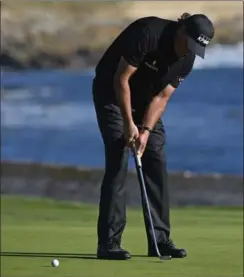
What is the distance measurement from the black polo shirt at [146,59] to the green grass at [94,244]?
0.67 m

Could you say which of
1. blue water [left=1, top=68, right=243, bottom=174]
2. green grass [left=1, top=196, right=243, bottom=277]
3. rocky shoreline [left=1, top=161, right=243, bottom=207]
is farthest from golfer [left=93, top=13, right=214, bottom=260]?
blue water [left=1, top=68, right=243, bottom=174]

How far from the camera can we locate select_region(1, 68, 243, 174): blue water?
7.79 metres

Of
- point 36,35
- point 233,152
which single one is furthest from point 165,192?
point 36,35

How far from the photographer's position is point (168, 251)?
4156mm

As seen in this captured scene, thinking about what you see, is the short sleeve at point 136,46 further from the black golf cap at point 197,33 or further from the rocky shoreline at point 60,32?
the rocky shoreline at point 60,32

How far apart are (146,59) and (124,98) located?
0.18 m

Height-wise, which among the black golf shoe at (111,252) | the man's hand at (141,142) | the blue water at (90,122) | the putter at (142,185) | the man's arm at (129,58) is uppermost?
the blue water at (90,122)

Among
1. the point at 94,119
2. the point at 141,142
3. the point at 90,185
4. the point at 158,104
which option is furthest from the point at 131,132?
the point at 90,185

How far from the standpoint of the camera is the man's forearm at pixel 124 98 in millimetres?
3832

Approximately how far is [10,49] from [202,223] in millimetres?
2872

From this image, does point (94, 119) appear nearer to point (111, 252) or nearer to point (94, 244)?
point (94, 244)

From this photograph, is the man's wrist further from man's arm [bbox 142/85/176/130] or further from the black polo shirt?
the black polo shirt

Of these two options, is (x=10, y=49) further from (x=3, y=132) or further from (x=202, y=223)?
(x=202, y=223)

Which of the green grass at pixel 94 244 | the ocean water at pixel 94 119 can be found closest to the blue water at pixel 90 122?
the ocean water at pixel 94 119
